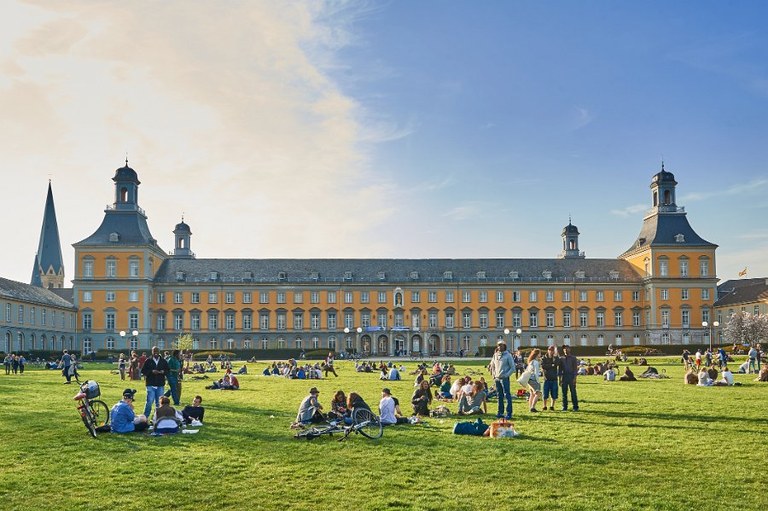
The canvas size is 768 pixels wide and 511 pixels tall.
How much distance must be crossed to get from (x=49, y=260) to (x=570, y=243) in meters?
87.8

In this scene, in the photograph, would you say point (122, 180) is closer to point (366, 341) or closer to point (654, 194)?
point (366, 341)

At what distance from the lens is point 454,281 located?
9400cm

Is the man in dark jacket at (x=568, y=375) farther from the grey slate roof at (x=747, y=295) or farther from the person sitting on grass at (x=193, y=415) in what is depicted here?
the grey slate roof at (x=747, y=295)

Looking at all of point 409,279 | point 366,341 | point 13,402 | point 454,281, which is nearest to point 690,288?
point 454,281

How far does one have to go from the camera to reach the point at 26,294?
75.9m

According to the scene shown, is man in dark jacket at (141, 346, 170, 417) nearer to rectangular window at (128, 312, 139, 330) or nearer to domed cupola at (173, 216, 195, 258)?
rectangular window at (128, 312, 139, 330)

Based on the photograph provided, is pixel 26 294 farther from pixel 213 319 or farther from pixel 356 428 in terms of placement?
pixel 356 428

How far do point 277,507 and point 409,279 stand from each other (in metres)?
83.8

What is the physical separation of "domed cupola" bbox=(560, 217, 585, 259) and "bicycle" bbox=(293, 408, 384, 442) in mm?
94034

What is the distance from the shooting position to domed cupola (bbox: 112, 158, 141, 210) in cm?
8894

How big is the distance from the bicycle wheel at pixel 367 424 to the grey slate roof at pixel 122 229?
75.9 meters

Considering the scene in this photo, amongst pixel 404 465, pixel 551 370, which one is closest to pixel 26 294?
pixel 551 370

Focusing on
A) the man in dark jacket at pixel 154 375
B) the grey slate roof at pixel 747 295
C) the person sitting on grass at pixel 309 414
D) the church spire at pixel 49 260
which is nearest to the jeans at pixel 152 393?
the man in dark jacket at pixel 154 375

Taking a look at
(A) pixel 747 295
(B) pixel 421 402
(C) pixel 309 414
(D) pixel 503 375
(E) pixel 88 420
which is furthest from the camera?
(A) pixel 747 295
